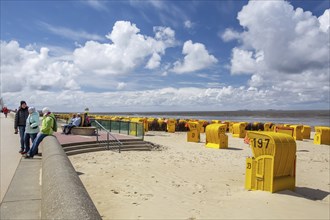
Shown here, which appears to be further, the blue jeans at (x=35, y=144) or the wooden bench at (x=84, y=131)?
the wooden bench at (x=84, y=131)

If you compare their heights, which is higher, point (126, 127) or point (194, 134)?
point (126, 127)

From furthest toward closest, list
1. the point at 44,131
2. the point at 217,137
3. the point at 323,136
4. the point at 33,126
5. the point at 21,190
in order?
the point at 323,136, the point at 217,137, the point at 33,126, the point at 44,131, the point at 21,190

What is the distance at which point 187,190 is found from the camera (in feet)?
28.2

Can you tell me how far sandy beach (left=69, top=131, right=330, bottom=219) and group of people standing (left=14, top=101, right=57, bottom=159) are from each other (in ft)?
5.11

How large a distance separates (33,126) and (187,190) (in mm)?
4586

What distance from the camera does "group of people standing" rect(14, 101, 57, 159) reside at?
8.77 meters

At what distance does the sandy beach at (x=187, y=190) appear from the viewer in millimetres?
6895

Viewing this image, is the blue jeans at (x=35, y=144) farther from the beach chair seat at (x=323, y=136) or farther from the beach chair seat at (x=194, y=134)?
the beach chair seat at (x=323, y=136)

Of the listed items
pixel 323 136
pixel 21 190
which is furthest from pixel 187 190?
pixel 323 136

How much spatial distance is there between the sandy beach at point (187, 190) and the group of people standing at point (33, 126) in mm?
1557

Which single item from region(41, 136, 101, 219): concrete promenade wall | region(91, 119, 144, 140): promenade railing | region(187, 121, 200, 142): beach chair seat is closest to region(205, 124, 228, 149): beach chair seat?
region(187, 121, 200, 142): beach chair seat

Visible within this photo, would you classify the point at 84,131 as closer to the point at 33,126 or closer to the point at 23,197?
the point at 33,126

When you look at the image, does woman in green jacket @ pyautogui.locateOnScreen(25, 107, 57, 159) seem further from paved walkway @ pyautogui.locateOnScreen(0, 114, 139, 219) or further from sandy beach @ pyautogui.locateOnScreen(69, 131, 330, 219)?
sandy beach @ pyautogui.locateOnScreen(69, 131, 330, 219)

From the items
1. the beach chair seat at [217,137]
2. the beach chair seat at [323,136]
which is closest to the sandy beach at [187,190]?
the beach chair seat at [217,137]
